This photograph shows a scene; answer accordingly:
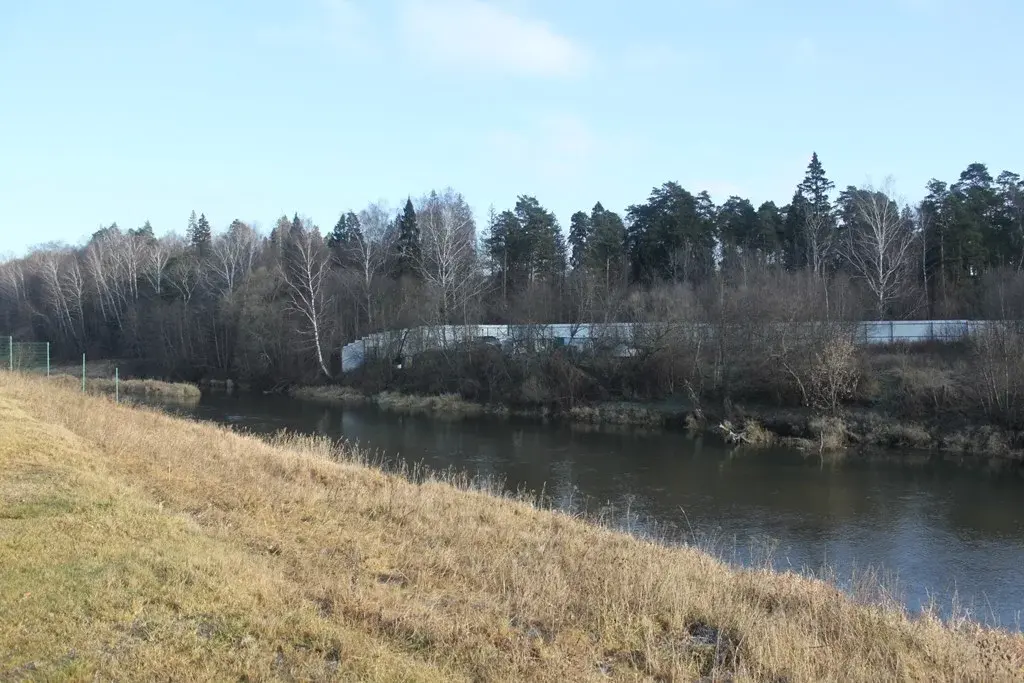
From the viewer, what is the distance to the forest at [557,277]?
4228cm

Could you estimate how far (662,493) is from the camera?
20.2 metres

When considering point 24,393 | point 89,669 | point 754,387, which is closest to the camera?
point 89,669

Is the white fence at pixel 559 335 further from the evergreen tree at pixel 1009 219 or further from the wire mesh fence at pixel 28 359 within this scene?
the wire mesh fence at pixel 28 359

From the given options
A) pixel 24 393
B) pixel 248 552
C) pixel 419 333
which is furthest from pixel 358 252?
pixel 248 552

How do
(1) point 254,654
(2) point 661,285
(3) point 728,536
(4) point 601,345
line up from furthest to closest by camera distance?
1. (2) point 661,285
2. (4) point 601,345
3. (3) point 728,536
4. (1) point 254,654

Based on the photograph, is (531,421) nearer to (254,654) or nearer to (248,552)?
(248,552)

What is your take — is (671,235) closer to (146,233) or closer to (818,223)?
(818,223)

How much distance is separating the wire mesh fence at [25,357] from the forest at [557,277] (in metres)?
20.8

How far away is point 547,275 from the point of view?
58312mm

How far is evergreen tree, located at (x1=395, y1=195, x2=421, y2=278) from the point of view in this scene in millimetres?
60213

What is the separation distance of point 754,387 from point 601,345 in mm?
9532

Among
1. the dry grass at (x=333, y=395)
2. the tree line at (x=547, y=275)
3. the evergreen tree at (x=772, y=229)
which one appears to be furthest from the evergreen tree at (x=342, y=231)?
the evergreen tree at (x=772, y=229)

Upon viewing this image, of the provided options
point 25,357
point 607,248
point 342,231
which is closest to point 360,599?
point 25,357

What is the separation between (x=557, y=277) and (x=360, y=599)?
48.9 metres
